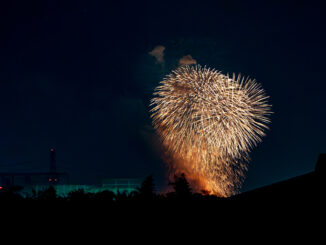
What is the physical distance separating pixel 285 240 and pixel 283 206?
38.4 inches

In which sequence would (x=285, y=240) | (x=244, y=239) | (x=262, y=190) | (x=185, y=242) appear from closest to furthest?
1. (x=285, y=240)
2. (x=244, y=239)
3. (x=185, y=242)
4. (x=262, y=190)

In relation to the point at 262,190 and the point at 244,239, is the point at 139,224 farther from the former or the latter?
the point at 262,190

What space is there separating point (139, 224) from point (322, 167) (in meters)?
4.89

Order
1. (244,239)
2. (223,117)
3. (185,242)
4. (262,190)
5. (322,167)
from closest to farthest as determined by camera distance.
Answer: (244,239) < (185,242) < (322,167) < (262,190) < (223,117)

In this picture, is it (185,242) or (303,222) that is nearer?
(303,222)

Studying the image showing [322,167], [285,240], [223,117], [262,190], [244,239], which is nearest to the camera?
[285,240]

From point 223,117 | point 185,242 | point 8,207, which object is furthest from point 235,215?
point 223,117

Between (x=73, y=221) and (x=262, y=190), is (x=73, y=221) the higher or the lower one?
the lower one

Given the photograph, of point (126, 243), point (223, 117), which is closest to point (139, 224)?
point (126, 243)

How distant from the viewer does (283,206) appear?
717 cm

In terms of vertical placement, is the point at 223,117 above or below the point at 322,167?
above

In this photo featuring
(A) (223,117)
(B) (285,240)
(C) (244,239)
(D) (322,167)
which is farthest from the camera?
(A) (223,117)

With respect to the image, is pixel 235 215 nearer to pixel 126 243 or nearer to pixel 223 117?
pixel 126 243


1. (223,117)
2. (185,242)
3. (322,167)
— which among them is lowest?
(185,242)
